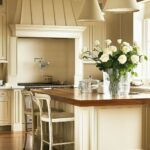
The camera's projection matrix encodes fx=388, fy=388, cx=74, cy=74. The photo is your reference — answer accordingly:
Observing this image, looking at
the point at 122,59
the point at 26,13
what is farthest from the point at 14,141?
the point at 122,59

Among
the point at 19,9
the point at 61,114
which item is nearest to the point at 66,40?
the point at 19,9

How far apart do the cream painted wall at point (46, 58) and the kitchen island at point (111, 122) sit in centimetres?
415

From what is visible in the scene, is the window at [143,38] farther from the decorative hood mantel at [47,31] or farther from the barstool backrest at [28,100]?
the barstool backrest at [28,100]

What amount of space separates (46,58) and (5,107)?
5.38 feet

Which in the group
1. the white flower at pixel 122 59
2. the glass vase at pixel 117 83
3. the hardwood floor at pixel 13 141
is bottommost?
the hardwood floor at pixel 13 141

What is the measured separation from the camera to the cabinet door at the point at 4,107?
7.93 m

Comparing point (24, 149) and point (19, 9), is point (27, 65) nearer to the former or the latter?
point (19, 9)

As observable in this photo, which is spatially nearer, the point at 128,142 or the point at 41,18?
the point at 128,142

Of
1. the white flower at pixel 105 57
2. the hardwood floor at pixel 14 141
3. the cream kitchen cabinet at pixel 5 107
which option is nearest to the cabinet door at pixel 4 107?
the cream kitchen cabinet at pixel 5 107

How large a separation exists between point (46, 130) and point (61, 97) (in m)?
1.57

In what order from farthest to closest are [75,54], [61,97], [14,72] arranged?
[75,54] < [14,72] < [61,97]

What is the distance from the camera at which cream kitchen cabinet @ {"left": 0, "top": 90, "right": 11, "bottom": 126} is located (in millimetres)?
7930

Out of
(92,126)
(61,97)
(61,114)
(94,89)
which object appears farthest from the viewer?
(94,89)

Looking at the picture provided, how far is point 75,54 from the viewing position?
8.62 m
